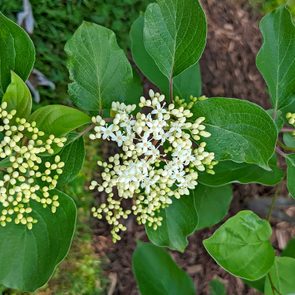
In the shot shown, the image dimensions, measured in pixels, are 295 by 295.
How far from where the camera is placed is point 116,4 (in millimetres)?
2211

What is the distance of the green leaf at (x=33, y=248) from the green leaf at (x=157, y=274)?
1.57ft

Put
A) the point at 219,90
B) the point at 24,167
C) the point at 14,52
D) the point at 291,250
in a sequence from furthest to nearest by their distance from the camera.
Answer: the point at 219,90 < the point at 291,250 < the point at 14,52 < the point at 24,167

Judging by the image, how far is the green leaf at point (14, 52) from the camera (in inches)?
43.4

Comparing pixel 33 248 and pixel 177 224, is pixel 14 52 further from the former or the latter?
pixel 177 224

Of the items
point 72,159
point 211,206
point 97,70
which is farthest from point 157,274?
point 97,70

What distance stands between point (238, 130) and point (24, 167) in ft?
1.49

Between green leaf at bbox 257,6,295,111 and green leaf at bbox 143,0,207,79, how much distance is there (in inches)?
6.8

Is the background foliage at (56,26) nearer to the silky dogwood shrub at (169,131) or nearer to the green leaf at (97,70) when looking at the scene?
the silky dogwood shrub at (169,131)

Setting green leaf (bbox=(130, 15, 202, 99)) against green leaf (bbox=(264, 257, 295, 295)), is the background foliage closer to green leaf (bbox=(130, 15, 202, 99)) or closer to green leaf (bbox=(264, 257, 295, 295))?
green leaf (bbox=(130, 15, 202, 99))

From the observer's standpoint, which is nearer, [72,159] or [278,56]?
[72,159]

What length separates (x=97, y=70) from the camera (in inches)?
46.6

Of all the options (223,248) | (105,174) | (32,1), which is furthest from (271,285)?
(32,1)

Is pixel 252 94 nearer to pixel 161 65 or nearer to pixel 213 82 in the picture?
pixel 213 82

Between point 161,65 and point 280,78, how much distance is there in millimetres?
313
